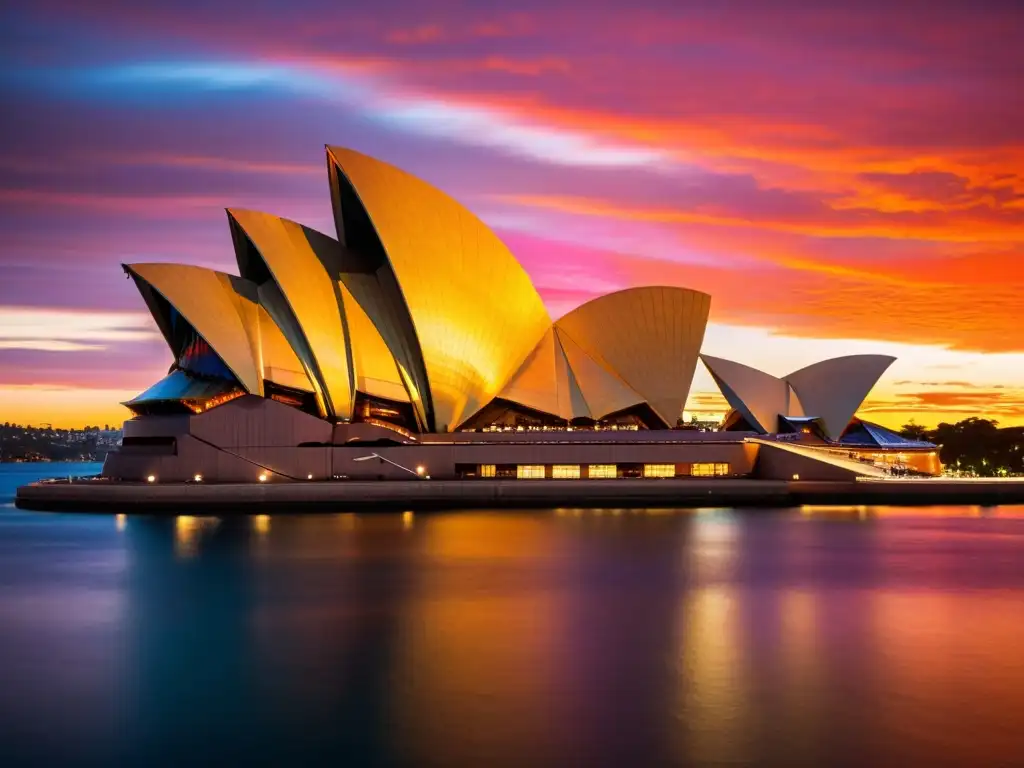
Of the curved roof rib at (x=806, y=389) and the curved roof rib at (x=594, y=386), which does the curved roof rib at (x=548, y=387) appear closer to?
the curved roof rib at (x=594, y=386)

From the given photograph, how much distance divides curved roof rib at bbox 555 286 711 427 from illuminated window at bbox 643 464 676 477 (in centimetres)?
246

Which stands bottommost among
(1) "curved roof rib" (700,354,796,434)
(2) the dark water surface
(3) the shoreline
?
(2) the dark water surface

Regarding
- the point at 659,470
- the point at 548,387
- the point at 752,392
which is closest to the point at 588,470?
the point at 659,470

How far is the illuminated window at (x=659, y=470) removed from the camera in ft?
151

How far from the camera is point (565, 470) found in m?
45.4

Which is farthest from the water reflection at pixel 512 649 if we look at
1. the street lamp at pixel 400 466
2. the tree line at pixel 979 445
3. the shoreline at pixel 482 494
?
the tree line at pixel 979 445

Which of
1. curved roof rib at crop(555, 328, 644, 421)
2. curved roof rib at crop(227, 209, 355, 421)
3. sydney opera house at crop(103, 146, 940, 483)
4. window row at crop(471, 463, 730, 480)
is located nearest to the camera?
curved roof rib at crop(227, 209, 355, 421)

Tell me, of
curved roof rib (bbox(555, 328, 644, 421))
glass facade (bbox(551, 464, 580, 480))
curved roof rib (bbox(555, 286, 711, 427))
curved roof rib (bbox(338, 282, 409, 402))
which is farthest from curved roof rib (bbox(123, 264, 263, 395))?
curved roof rib (bbox(555, 286, 711, 427))

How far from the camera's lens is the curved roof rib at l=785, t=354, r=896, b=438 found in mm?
50938

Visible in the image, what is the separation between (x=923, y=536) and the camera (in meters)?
33.8

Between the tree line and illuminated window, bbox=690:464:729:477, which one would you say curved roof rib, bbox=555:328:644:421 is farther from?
the tree line

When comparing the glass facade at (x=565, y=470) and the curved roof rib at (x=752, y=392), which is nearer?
the glass facade at (x=565, y=470)

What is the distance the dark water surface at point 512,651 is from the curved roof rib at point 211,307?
10526mm

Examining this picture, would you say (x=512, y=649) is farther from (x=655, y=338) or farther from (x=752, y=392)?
(x=752, y=392)
